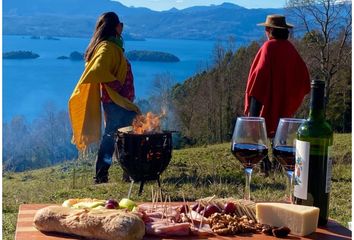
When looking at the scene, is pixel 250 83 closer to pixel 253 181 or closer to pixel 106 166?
pixel 253 181

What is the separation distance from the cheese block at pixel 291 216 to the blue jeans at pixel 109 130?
3.93 metres

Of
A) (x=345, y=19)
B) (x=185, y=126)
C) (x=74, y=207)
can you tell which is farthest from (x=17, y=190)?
(x=345, y=19)

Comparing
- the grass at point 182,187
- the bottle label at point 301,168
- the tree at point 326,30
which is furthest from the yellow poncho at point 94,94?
the tree at point 326,30

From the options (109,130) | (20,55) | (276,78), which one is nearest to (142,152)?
(109,130)

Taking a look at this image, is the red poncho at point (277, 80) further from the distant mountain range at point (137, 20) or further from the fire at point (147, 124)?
the distant mountain range at point (137, 20)

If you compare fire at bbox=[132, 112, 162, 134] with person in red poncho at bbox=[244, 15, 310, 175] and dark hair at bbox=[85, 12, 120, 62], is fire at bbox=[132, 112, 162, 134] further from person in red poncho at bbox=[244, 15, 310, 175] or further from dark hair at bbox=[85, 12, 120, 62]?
person in red poncho at bbox=[244, 15, 310, 175]

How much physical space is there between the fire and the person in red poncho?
10.2 ft

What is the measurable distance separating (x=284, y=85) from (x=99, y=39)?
5.68ft

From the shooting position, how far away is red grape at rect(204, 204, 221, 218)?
2.11 m

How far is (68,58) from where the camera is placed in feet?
33.5

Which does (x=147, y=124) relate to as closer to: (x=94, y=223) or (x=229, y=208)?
(x=229, y=208)

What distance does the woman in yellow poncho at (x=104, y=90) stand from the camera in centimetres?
579

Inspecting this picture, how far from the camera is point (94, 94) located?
6.03m

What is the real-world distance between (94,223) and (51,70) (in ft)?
29.3
